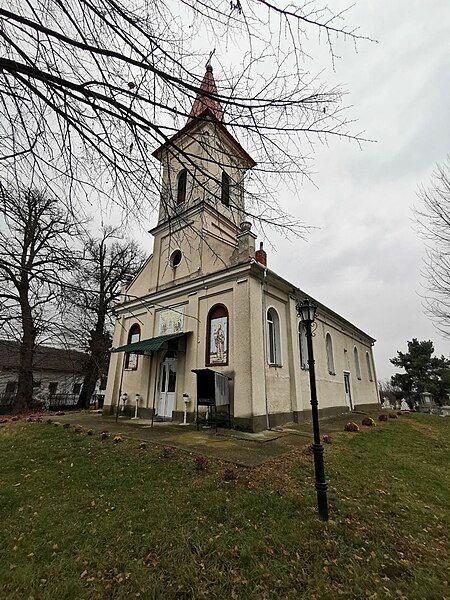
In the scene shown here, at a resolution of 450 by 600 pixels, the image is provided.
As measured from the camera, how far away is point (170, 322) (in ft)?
45.3

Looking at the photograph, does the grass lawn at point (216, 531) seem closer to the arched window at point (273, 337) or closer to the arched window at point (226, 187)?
the arched window at point (226, 187)

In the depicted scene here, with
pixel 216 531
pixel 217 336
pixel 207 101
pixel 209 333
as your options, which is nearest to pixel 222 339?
pixel 217 336

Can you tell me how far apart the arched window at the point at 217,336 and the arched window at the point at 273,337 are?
189 centimetres

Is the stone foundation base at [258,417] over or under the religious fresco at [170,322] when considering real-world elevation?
under

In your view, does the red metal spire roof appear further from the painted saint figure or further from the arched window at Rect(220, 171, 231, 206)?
the painted saint figure

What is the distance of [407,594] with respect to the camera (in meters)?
2.67

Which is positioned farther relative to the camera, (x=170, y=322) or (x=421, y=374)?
(x=421, y=374)

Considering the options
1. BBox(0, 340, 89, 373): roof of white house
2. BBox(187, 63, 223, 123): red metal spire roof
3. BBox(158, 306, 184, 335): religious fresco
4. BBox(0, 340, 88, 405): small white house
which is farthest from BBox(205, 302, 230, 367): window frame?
BBox(187, 63, 223, 123): red metal spire roof

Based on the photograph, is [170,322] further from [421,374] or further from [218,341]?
[421,374]

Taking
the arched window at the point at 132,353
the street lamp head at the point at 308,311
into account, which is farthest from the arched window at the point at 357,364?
the street lamp head at the point at 308,311

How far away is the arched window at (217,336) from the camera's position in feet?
36.7

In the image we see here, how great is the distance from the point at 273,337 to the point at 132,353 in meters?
7.43

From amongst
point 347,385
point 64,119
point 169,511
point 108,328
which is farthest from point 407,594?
point 108,328

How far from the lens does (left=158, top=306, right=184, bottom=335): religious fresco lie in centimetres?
1333
